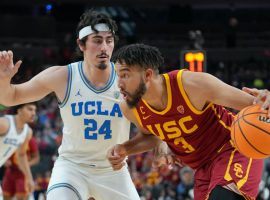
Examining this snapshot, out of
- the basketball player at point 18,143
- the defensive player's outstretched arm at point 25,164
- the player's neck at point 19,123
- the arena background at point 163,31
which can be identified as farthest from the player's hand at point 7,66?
the arena background at point 163,31

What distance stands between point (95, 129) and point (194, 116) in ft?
3.95

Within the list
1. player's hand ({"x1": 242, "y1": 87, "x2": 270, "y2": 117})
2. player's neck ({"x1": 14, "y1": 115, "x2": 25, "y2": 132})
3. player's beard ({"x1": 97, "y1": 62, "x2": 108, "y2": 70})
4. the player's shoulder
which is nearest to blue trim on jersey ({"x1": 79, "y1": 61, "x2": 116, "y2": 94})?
player's beard ({"x1": 97, "y1": 62, "x2": 108, "y2": 70})

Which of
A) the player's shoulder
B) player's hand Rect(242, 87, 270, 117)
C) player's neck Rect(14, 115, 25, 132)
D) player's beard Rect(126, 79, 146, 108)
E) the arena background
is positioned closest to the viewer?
player's hand Rect(242, 87, 270, 117)

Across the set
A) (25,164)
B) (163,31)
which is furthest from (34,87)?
(163,31)

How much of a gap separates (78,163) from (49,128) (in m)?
11.6

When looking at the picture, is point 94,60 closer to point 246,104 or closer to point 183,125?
point 183,125

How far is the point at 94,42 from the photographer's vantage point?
588cm

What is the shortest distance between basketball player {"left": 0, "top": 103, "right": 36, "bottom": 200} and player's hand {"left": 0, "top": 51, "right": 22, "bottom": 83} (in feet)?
11.0

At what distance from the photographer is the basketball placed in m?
4.40

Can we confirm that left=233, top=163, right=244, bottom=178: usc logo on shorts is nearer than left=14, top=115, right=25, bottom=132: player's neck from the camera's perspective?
Yes

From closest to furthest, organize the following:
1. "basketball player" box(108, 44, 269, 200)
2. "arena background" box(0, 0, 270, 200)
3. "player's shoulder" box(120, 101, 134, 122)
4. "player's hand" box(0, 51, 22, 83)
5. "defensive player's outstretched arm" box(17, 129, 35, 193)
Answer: "basketball player" box(108, 44, 269, 200), "player's shoulder" box(120, 101, 134, 122), "player's hand" box(0, 51, 22, 83), "defensive player's outstretched arm" box(17, 129, 35, 193), "arena background" box(0, 0, 270, 200)

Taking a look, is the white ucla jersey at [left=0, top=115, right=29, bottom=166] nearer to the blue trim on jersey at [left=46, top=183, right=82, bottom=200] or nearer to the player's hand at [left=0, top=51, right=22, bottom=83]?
the blue trim on jersey at [left=46, top=183, right=82, bottom=200]

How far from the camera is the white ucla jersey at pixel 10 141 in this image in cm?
877

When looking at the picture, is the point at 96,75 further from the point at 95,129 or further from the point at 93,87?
the point at 95,129
